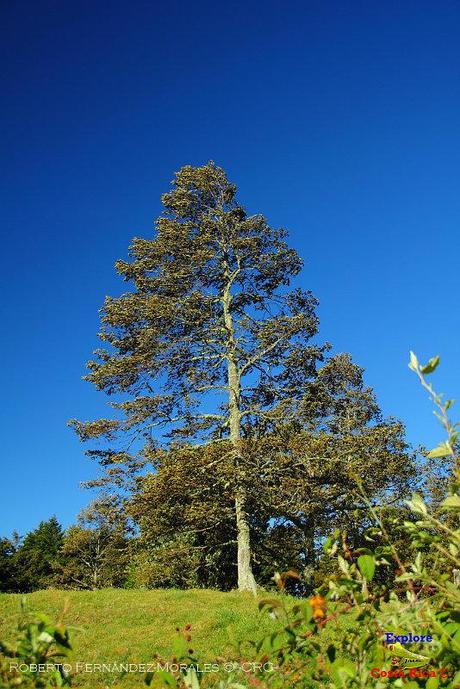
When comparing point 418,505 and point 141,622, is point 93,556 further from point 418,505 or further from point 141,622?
point 418,505

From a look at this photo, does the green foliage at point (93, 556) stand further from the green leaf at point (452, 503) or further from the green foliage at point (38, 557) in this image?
the green leaf at point (452, 503)

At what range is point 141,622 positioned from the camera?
9.57 metres

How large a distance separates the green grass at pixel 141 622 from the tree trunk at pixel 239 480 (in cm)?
160

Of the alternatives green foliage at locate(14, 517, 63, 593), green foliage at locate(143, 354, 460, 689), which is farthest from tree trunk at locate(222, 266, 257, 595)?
green foliage at locate(14, 517, 63, 593)

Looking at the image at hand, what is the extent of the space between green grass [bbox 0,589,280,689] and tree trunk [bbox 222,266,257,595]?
1.60m

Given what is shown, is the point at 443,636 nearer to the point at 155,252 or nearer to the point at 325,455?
the point at 325,455

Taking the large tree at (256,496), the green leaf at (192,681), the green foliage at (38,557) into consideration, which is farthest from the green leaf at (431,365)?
the green foliage at (38,557)

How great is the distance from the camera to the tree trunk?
14109 millimetres

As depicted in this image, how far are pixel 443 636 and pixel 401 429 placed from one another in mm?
20577

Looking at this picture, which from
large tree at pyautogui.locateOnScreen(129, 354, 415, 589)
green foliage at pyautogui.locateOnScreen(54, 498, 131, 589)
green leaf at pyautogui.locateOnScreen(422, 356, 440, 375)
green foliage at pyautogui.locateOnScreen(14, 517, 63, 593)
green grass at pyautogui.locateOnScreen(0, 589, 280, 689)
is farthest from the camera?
green foliage at pyautogui.locateOnScreen(14, 517, 63, 593)

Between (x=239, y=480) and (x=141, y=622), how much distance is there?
4.98 metres

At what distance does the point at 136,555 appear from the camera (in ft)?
52.1

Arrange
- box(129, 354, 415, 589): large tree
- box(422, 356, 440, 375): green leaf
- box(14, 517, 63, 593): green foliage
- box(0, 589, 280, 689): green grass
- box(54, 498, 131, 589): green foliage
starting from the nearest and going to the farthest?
box(422, 356, 440, 375): green leaf → box(0, 589, 280, 689): green grass → box(129, 354, 415, 589): large tree → box(54, 498, 131, 589): green foliage → box(14, 517, 63, 593): green foliage

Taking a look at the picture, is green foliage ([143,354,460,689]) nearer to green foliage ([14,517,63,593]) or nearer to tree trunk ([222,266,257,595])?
tree trunk ([222,266,257,595])
